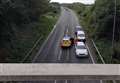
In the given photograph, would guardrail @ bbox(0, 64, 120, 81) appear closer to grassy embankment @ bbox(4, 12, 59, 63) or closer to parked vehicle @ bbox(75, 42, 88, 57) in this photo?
grassy embankment @ bbox(4, 12, 59, 63)

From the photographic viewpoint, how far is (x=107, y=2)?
1630 inches

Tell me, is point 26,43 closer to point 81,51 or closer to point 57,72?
point 81,51

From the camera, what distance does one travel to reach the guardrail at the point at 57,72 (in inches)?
424

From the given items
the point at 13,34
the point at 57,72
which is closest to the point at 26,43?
the point at 13,34

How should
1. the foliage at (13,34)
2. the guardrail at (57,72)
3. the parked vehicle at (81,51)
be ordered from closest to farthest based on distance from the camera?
the guardrail at (57,72) → the foliage at (13,34) → the parked vehicle at (81,51)

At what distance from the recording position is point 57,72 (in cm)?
1088

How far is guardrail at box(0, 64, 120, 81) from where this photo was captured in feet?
35.4

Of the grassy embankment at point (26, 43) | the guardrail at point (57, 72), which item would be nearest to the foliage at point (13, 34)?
the grassy embankment at point (26, 43)

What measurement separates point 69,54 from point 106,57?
15.7 ft

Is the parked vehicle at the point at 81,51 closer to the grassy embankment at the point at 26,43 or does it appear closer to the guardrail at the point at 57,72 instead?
the grassy embankment at the point at 26,43

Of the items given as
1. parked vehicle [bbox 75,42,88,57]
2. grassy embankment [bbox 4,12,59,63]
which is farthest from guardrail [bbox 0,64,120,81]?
parked vehicle [bbox 75,42,88,57]

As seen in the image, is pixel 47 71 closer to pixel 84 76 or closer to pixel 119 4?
pixel 84 76

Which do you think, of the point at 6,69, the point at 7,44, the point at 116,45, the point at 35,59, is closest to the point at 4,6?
the point at 7,44

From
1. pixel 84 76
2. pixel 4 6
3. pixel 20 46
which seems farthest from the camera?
pixel 20 46
